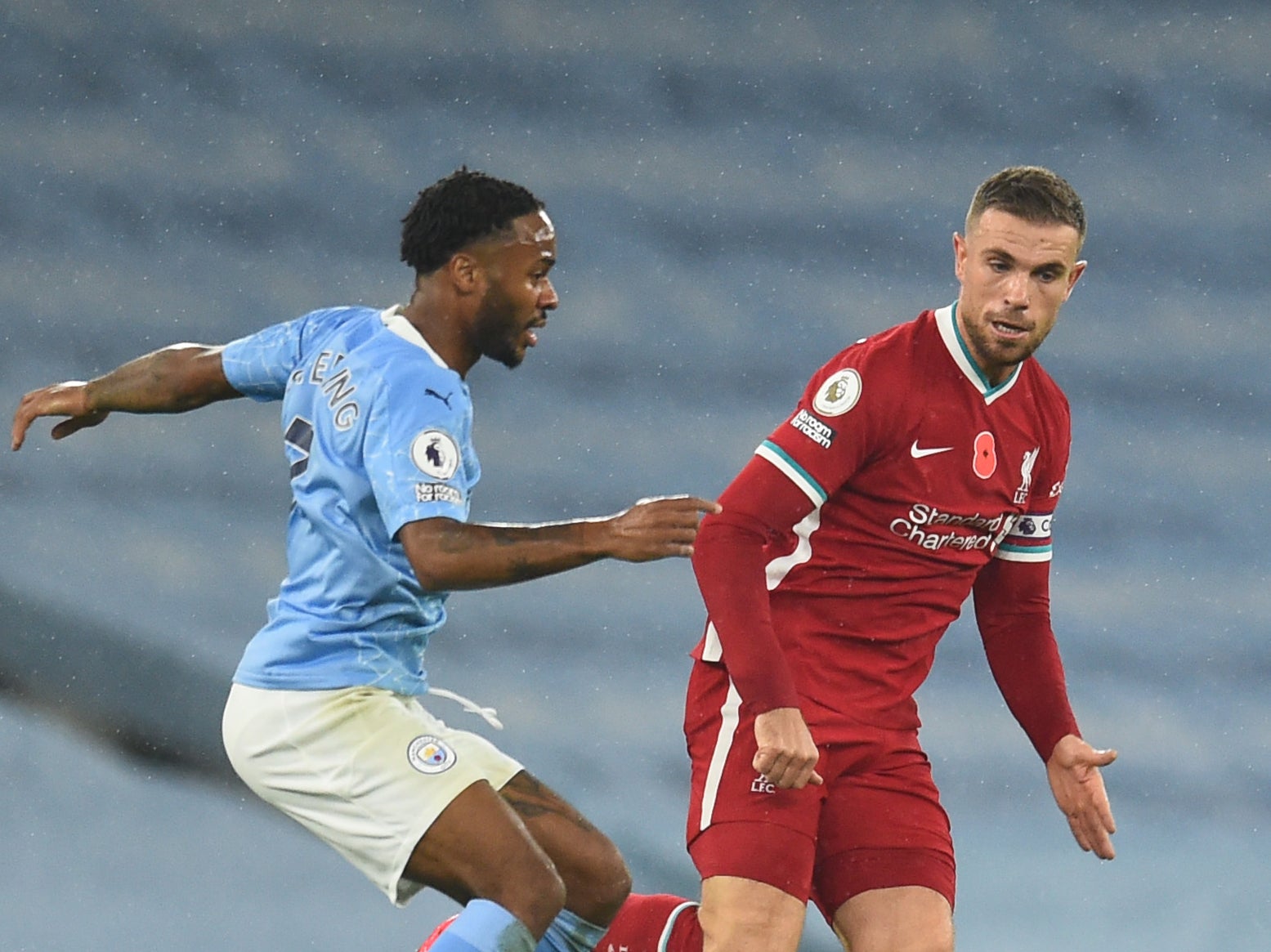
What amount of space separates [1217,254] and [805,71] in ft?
4.17

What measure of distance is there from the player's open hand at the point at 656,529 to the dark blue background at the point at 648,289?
237cm

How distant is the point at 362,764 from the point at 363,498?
396 mm

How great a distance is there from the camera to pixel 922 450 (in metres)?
3.02

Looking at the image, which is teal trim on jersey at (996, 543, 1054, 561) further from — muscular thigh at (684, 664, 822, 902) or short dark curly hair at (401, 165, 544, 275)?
short dark curly hair at (401, 165, 544, 275)

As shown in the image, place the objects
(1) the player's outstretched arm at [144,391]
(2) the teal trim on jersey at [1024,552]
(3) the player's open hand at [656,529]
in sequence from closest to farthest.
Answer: (3) the player's open hand at [656,529] → (1) the player's outstretched arm at [144,391] → (2) the teal trim on jersey at [1024,552]

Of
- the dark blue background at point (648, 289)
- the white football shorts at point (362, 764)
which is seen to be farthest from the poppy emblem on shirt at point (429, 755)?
the dark blue background at point (648, 289)

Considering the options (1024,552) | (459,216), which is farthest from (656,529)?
(1024,552)

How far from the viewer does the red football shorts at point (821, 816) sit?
294 centimetres

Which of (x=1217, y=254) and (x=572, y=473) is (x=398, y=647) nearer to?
(x=572, y=473)

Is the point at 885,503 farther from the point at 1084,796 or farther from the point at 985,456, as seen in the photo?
the point at 1084,796

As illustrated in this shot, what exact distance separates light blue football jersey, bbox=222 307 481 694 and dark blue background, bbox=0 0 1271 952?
6.80 feet

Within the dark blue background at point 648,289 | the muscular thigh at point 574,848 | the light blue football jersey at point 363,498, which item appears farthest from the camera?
the dark blue background at point 648,289

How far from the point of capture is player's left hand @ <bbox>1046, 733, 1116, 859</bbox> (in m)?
3.20

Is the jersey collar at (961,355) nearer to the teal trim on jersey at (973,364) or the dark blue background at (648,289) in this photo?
the teal trim on jersey at (973,364)
